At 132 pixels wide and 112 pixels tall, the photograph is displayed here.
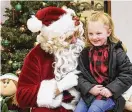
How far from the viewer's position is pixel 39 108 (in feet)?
6.59

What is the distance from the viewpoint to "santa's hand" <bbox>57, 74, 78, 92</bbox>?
1.94 m

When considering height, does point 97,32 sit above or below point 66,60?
above

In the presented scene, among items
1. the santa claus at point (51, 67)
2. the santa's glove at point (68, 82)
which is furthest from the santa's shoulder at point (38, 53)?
the santa's glove at point (68, 82)

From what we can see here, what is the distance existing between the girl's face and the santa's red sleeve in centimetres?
32

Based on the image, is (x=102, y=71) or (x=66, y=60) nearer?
(x=102, y=71)

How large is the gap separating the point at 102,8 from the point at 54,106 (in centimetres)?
211

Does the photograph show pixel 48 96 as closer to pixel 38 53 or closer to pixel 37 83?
pixel 37 83

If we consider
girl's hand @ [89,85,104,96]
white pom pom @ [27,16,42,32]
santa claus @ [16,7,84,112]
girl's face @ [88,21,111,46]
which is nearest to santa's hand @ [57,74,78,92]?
santa claus @ [16,7,84,112]

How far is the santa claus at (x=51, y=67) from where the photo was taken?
1975mm

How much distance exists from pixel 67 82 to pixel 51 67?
162 millimetres

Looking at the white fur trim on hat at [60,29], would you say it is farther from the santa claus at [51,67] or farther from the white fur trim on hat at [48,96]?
the white fur trim on hat at [48,96]

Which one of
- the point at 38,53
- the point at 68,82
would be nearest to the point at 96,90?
the point at 68,82

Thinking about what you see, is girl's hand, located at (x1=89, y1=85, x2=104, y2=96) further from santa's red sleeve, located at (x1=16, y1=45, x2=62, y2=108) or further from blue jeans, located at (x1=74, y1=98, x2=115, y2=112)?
santa's red sleeve, located at (x1=16, y1=45, x2=62, y2=108)

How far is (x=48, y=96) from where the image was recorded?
1.97 m
